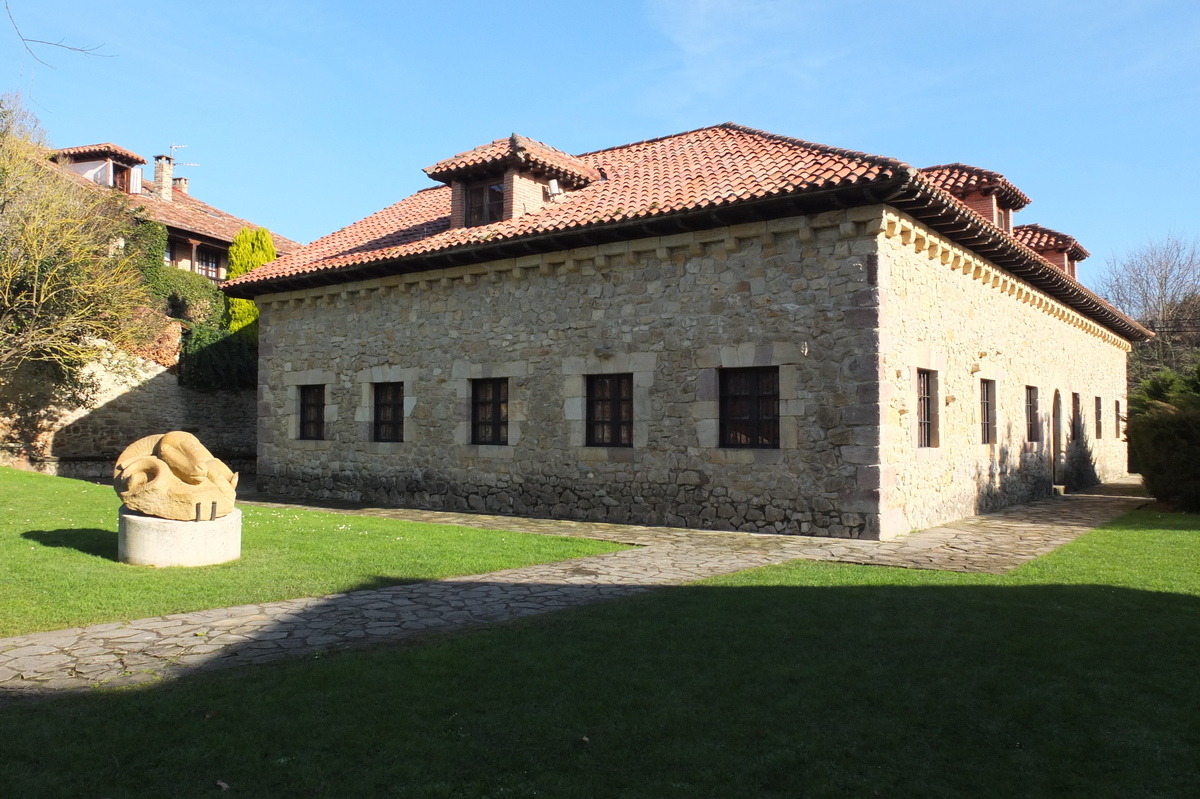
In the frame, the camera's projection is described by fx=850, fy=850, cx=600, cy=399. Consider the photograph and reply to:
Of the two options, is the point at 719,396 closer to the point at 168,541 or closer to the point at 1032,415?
the point at 168,541

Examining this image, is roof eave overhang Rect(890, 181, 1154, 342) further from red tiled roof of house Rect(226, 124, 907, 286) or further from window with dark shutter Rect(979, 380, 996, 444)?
window with dark shutter Rect(979, 380, 996, 444)

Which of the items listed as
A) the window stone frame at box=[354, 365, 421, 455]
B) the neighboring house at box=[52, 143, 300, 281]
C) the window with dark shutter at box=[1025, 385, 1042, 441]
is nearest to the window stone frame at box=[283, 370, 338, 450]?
the window stone frame at box=[354, 365, 421, 455]

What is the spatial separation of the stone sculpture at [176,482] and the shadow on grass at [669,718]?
12.1ft

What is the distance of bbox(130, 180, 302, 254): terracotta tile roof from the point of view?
25266mm

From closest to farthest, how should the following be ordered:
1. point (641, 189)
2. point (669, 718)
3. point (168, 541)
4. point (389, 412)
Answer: point (669, 718)
point (168, 541)
point (641, 189)
point (389, 412)

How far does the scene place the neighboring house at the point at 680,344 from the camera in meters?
10.2

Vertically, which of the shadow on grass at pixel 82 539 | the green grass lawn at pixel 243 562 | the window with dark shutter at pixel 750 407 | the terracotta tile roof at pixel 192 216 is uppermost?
the terracotta tile roof at pixel 192 216

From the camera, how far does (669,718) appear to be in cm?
384

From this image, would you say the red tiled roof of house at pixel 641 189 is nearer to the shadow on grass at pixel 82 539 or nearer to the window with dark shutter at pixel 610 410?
the window with dark shutter at pixel 610 410

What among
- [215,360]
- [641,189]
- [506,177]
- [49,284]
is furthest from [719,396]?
[215,360]

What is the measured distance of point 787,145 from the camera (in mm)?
12594

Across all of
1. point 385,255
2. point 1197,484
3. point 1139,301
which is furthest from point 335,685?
point 1139,301

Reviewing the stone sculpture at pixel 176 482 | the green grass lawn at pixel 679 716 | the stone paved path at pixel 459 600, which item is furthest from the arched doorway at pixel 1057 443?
the stone sculpture at pixel 176 482

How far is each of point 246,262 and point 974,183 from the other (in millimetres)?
18767
